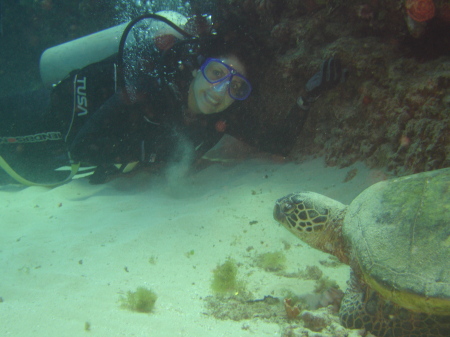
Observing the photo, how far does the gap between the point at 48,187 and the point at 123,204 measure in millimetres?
2153

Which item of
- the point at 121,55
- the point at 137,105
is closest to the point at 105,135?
the point at 137,105

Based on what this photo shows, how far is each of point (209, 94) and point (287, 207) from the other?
7.85ft

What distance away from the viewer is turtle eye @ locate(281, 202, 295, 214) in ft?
8.00

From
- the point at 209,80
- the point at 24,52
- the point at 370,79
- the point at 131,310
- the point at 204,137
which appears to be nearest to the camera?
the point at 131,310

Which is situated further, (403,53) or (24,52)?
(24,52)

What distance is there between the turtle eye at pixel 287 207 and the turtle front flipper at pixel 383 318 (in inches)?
31.3

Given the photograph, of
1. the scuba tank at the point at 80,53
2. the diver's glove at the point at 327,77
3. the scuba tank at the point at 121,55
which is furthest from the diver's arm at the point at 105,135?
the diver's glove at the point at 327,77

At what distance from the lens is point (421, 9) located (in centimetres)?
252

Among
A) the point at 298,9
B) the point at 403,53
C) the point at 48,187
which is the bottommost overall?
the point at 48,187

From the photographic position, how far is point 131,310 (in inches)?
69.6

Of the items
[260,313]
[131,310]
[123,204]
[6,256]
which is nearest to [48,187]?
[123,204]

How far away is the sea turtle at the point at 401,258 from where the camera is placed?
1.45 metres

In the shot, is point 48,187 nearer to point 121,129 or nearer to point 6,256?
point 121,129

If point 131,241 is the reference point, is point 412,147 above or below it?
above
